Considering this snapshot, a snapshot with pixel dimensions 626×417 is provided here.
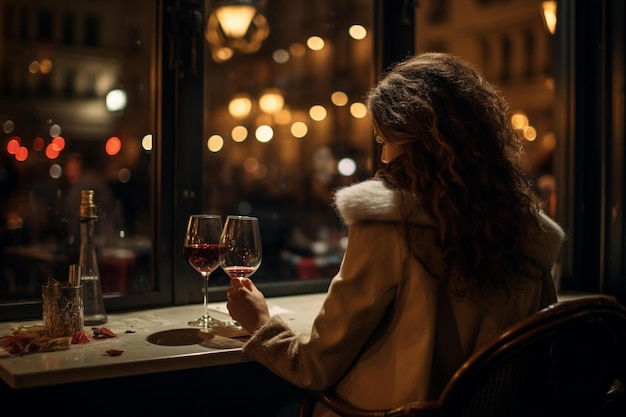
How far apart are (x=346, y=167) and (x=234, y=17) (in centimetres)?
1153

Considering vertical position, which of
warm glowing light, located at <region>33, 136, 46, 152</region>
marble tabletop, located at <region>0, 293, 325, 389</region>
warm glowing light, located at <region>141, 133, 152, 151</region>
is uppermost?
warm glowing light, located at <region>33, 136, 46, 152</region>

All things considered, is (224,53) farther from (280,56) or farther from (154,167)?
(280,56)

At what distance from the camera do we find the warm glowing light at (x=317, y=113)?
19.6 metres

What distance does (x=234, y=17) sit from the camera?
137 inches

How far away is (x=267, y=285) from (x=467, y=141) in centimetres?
116

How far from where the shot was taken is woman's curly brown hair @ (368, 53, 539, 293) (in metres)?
1.23

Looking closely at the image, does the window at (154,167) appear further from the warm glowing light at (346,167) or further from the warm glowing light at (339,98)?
the warm glowing light at (339,98)

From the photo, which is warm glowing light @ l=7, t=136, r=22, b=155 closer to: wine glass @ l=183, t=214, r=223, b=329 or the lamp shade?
the lamp shade

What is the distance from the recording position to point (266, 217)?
8.19 metres

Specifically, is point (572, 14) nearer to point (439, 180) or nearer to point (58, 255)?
point (439, 180)

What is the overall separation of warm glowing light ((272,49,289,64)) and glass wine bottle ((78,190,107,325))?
18.4 m

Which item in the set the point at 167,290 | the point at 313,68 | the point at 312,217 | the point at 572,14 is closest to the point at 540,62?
the point at 313,68

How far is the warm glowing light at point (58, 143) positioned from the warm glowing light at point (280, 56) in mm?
17475

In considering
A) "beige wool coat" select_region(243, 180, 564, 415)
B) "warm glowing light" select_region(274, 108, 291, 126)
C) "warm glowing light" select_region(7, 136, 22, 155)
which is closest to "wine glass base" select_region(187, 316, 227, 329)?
"beige wool coat" select_region(243, 180, 564, 415)
